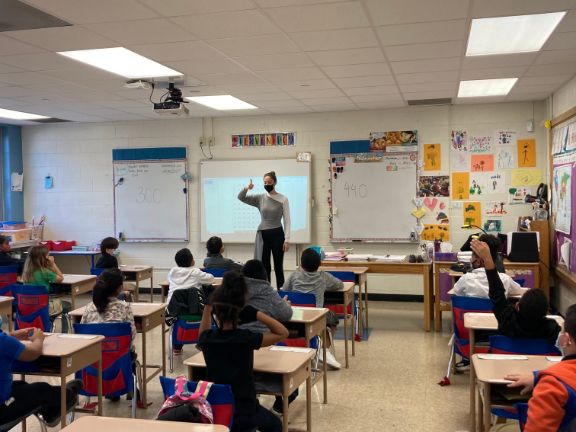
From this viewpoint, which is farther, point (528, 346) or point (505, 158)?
point (505, 158)

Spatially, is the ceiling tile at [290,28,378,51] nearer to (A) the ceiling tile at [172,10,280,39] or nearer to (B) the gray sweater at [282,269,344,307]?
(A) the ceiling tile at [172,10,280,39]

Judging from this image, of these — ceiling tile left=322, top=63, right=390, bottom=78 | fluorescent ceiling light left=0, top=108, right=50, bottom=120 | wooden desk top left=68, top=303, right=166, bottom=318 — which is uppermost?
fluorescent ceiling light left=0, top=108, right=50, bottom=120

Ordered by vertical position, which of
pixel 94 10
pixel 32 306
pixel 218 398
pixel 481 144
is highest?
pixel 94 10

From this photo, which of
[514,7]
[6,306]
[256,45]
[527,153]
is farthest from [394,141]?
[6,306]

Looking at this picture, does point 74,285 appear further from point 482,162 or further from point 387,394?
point 482,162

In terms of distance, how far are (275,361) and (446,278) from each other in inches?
151

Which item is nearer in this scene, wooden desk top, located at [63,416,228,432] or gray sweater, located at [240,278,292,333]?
wooden desk top, located at [63,416,228,432]

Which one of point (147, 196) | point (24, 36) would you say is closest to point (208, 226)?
point (147, 196)

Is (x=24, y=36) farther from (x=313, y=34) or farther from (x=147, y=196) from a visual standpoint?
(x=147, y=196)

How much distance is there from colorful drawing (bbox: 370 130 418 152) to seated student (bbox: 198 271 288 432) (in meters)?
5.55

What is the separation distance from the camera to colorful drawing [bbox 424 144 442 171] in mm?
7711

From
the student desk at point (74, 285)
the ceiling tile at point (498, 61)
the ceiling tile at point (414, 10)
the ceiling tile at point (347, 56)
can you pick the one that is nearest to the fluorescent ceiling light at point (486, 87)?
the ceiling tile at point (498, 61)

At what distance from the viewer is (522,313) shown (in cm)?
308

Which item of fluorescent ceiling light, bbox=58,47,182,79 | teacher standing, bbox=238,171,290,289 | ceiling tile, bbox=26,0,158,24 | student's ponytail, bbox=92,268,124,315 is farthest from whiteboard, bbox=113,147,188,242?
ceiling tile, bbox=26,0,158,24
